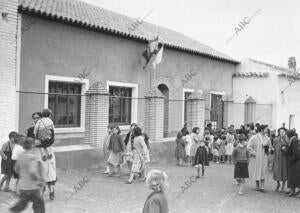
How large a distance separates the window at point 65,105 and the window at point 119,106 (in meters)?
1.70

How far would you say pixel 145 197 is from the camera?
867cm

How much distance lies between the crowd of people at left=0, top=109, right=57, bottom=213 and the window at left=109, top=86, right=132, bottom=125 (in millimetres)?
7424

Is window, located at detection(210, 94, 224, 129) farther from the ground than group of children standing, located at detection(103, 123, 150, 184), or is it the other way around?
window, located at detection(210, 94, 224, 129)

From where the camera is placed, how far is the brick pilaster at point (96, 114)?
1199cm

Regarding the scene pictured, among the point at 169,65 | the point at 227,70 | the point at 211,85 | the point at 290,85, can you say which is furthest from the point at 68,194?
the point at 290,85

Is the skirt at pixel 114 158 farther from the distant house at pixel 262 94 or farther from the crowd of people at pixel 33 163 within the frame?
the distant house at pixel 262 94

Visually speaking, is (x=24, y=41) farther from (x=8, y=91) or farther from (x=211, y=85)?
(x=211, y=85)

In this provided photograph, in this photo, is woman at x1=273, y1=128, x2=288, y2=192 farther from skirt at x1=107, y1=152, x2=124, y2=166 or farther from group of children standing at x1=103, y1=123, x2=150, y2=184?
skirt at x1=107, y1=152, x2=124, y2=166

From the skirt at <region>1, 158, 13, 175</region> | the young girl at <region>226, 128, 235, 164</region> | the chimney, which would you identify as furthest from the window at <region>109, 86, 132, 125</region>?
the chimney

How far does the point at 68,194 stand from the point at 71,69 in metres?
6.25

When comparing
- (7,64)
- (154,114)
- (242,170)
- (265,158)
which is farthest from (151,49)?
(242,170)

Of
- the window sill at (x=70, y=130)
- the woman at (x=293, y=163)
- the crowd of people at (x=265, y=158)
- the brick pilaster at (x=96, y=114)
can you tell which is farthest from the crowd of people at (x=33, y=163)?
the woman at (x=293, y=163)

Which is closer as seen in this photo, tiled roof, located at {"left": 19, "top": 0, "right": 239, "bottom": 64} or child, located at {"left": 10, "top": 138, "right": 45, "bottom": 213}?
child, located at {"left": 10, "top": 138, "right": 45, "bottom": 213}

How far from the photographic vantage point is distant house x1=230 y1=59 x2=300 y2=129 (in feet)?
74.0
